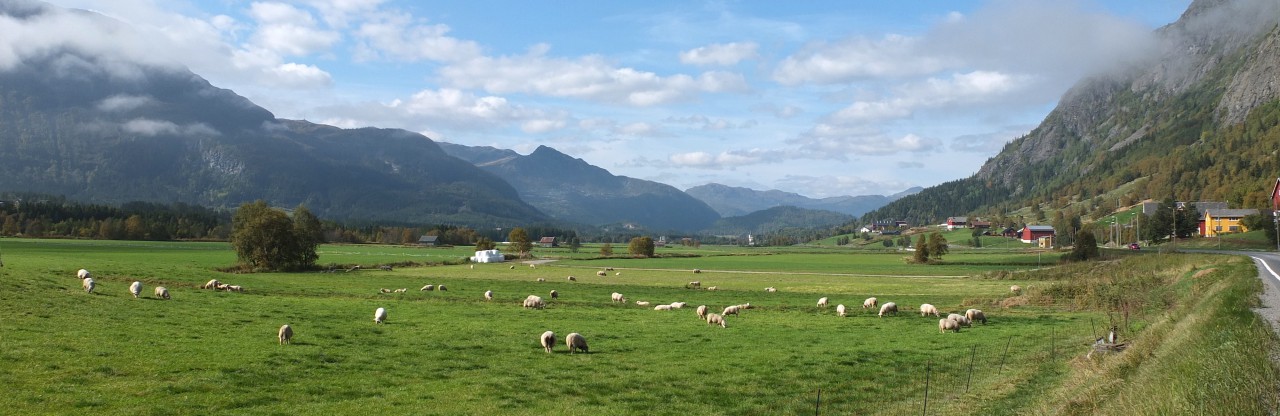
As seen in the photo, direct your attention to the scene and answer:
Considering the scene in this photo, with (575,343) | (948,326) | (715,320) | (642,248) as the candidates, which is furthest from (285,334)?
(642,248)

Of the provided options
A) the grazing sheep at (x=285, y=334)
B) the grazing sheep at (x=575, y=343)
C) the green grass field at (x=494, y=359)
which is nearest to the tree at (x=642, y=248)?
the green grass field at (x=494, y=359)

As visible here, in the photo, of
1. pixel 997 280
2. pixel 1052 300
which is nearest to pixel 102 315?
pixel 1052 300

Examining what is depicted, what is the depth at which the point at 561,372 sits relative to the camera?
70.1ft

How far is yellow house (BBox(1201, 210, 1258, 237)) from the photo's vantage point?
135750 millimetres

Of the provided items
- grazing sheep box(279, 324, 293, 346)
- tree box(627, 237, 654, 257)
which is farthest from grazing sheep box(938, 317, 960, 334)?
tree box(627, 237, 654, 257)

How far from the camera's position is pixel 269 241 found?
279ft

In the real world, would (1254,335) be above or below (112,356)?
above

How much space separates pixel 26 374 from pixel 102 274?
48.8 m

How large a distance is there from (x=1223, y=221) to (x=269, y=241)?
163m

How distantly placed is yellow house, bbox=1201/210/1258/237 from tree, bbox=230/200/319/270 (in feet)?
495

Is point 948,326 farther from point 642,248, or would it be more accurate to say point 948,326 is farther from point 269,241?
point 642,248

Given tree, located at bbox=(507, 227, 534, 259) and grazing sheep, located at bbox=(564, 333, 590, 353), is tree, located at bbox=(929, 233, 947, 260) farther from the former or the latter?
grazing sheep, located at bbox=(564, 333, 590, 353)

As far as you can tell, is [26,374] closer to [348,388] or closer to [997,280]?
[348,388]

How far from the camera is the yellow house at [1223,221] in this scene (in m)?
136
